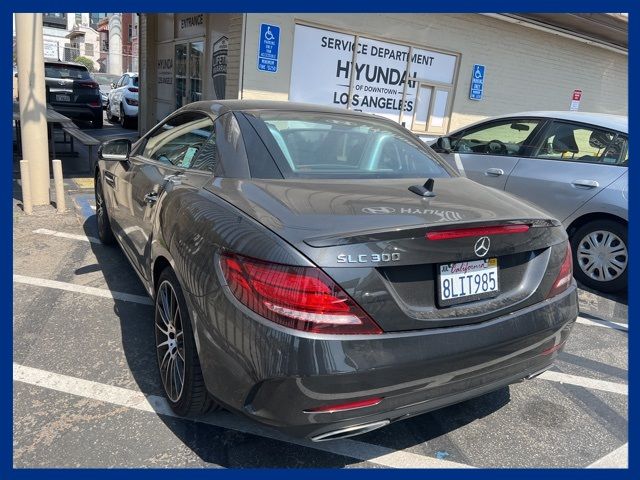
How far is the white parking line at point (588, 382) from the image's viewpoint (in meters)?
3.11

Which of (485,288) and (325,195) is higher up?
(325,195)

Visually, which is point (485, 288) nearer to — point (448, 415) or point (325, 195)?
point (325, 195)

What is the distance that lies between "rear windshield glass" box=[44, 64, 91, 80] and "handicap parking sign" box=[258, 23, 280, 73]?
22.3ft

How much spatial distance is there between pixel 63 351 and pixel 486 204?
2631 mm

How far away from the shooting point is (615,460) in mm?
2475

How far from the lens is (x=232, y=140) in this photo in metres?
2.60

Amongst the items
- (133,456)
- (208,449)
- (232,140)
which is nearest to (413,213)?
(232,140)

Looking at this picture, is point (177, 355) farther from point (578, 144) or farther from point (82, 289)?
point (578, 144)

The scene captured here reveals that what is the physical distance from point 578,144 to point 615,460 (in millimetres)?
3446

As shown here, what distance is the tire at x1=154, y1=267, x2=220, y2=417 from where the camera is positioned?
2256 mm

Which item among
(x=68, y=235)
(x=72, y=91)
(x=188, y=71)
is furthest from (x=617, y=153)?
(x=72, y=91)

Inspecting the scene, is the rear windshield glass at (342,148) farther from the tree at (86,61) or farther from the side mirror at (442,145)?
the tree at (86,61)

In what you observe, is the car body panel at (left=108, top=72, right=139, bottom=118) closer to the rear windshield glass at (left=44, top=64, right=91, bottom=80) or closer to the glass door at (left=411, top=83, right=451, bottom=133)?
the rear windshield glass at (left=44, top=64, right=91, bottom=80)

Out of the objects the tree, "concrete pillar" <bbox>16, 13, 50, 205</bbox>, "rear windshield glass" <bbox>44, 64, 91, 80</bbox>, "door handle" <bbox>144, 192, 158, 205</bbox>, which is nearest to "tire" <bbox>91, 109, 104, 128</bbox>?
"rear windshield glass" <bbox>44, 64, 91, 80</bbox>
